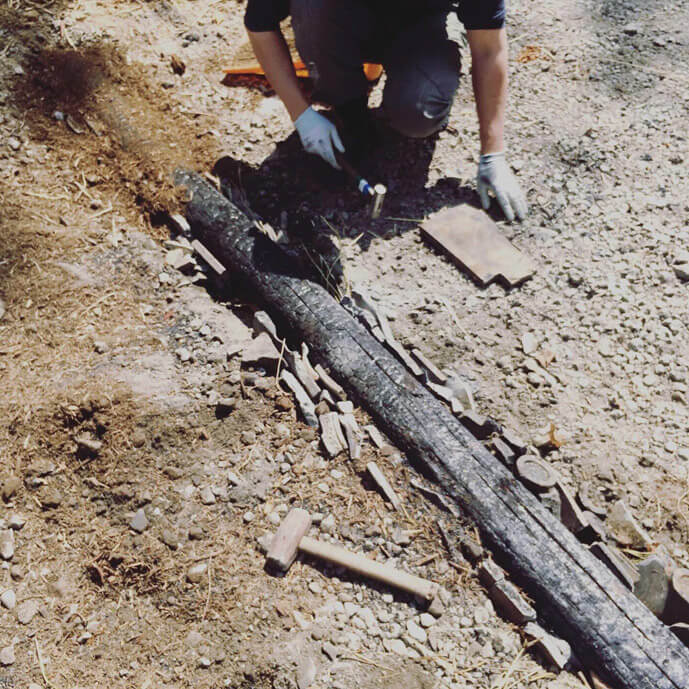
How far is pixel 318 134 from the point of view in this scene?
3.25 meters

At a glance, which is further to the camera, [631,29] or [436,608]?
[631,29]

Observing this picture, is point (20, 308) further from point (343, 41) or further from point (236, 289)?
point (343, 41)

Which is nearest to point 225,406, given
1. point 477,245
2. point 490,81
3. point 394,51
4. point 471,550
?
point 471,550

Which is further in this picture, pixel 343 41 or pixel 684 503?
pixel 343 41

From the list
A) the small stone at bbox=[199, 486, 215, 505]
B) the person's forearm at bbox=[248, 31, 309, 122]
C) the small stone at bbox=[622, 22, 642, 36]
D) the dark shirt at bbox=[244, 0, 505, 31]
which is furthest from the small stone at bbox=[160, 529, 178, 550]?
the small stone at bbox=[622, 22, 642, 36]

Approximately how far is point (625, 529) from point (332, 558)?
3.52 ft

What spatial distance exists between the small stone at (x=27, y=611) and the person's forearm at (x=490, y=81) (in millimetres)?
2761

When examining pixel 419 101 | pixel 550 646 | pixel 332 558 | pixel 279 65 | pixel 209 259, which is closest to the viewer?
pixel 550 646

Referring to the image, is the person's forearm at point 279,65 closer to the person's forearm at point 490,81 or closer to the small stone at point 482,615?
the person's forearm at point 490,81

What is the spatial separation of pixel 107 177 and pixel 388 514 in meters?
2.30

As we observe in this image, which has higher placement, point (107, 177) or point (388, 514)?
point (107, 177)

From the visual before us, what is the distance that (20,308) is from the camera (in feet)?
9.34

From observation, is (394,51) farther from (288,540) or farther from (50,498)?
(50,498)

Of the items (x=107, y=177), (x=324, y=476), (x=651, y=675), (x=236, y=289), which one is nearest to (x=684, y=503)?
(x=651, y=675)
